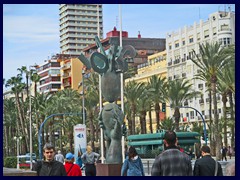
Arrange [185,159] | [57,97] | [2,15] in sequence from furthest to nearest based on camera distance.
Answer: [57,97]
[2,15]
[185,159]

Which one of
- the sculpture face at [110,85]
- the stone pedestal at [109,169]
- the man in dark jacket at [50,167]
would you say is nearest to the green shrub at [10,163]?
the sculpture face at [110,85]

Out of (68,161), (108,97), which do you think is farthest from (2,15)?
(108,97)

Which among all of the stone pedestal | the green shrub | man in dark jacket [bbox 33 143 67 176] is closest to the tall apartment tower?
the green shrub

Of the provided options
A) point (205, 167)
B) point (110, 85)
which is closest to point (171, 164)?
point (205, 167)

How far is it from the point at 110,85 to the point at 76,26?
5613 inches

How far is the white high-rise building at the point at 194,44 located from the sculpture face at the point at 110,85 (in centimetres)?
5567

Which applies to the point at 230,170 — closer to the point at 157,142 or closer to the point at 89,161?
the point at 89,161

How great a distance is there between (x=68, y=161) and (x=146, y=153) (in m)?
45.4

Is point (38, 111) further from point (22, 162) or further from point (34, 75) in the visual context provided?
point (22, 162)

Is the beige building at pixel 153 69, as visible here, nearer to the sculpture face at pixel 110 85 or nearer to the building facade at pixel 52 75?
the building facade at pixel 52 75

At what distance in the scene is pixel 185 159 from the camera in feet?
26.7

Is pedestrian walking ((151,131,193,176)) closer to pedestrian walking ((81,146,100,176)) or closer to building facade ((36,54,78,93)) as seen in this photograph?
pedestrian walking ((81,146,100,176))

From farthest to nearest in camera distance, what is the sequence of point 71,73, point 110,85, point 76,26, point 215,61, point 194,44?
point 76,26
point 71,73
point 194,44
point 215,61
point 110,85

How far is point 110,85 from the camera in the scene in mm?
21656
